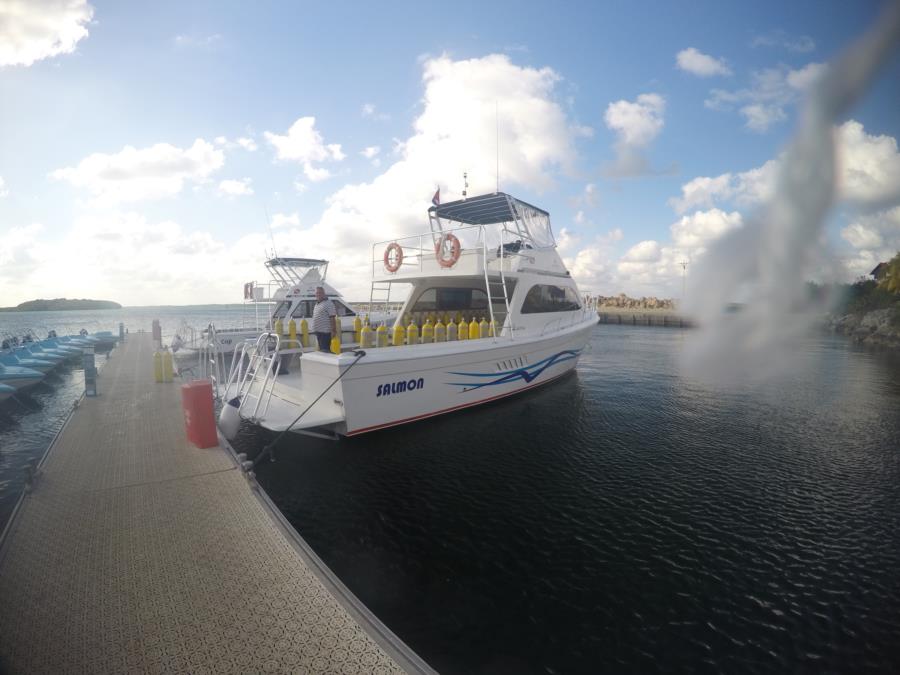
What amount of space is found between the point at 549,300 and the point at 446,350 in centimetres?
543

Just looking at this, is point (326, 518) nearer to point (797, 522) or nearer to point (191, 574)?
point (191, 574)

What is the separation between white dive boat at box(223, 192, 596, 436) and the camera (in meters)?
7.52

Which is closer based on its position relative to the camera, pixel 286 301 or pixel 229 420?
pixel 229 420

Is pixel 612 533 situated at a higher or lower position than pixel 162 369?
lower

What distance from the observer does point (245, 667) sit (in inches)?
103

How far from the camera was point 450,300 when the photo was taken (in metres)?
12.8

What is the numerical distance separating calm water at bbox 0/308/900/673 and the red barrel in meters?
1.08

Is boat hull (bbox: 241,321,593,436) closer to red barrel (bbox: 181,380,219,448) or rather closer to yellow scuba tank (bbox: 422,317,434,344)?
yellow scuba tank (bbox: 422,317,434,344)

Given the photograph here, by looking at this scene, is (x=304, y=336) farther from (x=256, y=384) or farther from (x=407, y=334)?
(x=407, y=334)

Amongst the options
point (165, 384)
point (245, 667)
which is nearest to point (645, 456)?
point (245, 667)

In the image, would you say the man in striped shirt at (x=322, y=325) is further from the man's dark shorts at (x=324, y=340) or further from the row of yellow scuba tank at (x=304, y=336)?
the row of yellow scuba tank at (x=304, y=336)

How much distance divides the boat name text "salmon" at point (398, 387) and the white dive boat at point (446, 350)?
0.02 meters

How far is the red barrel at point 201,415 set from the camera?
6.59 meters

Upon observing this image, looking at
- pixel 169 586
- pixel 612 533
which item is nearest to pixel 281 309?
pixel 169 586
